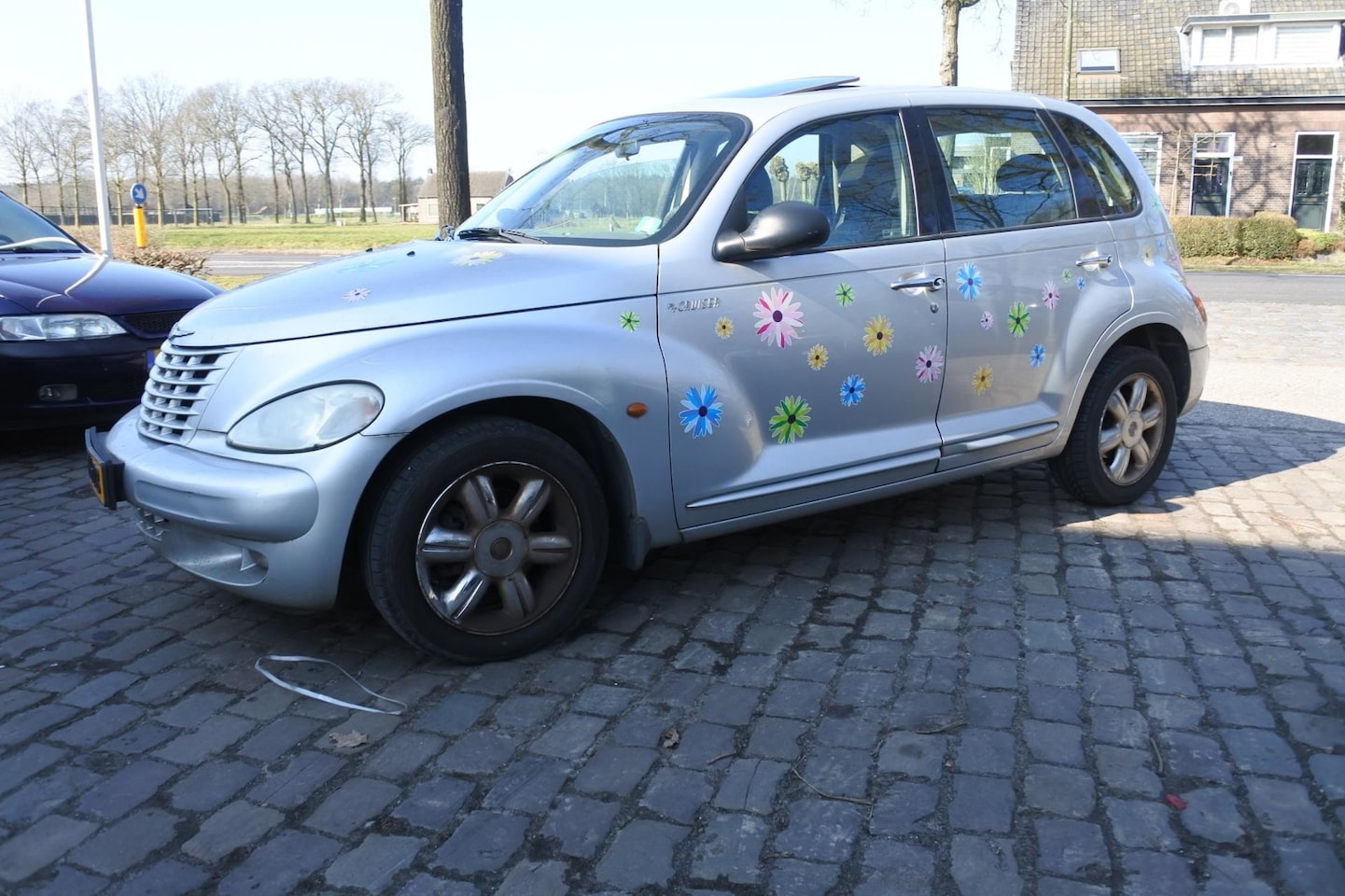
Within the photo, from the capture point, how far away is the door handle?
419 cm

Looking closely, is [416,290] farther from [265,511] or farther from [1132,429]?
[1132,429]

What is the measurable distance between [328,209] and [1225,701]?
72.5 m

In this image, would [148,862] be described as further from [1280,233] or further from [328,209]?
[328,209]

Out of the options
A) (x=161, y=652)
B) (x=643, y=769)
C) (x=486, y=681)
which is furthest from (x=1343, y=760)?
(x=161, y=652)

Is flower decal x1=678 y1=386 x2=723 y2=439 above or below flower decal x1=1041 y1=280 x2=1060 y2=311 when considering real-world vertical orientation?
below

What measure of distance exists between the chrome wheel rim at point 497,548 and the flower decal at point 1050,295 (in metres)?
2.32

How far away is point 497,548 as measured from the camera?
135 inches

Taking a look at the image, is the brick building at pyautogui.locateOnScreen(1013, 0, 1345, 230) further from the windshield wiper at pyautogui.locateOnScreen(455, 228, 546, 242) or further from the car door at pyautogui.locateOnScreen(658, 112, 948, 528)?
the windshield wiper at pyautogui.locateOnScreen(455, 228, 546, 242)

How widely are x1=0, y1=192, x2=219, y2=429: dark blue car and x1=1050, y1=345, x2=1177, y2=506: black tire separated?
4860 millimetres

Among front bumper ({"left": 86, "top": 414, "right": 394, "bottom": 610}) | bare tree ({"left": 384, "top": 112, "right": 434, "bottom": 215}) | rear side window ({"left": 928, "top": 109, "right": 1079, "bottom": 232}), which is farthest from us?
bare tree ({"left": 384, "top": 112, "right": 434, "bottom": 215})

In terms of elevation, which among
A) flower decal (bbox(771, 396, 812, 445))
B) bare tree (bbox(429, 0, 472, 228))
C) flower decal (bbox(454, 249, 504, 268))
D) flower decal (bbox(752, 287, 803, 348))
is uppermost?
bare tree (bbox(429, 0, 472, 228))

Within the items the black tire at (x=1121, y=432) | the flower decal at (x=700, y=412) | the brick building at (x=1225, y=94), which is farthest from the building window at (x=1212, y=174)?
the flower decal at (x=700, y=412)

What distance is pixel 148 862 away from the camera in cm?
247

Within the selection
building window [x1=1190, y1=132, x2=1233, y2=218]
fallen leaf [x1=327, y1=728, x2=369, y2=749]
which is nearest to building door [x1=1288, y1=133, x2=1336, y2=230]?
building window [x1=1190, y1=132, x2=1233, y2=218]
